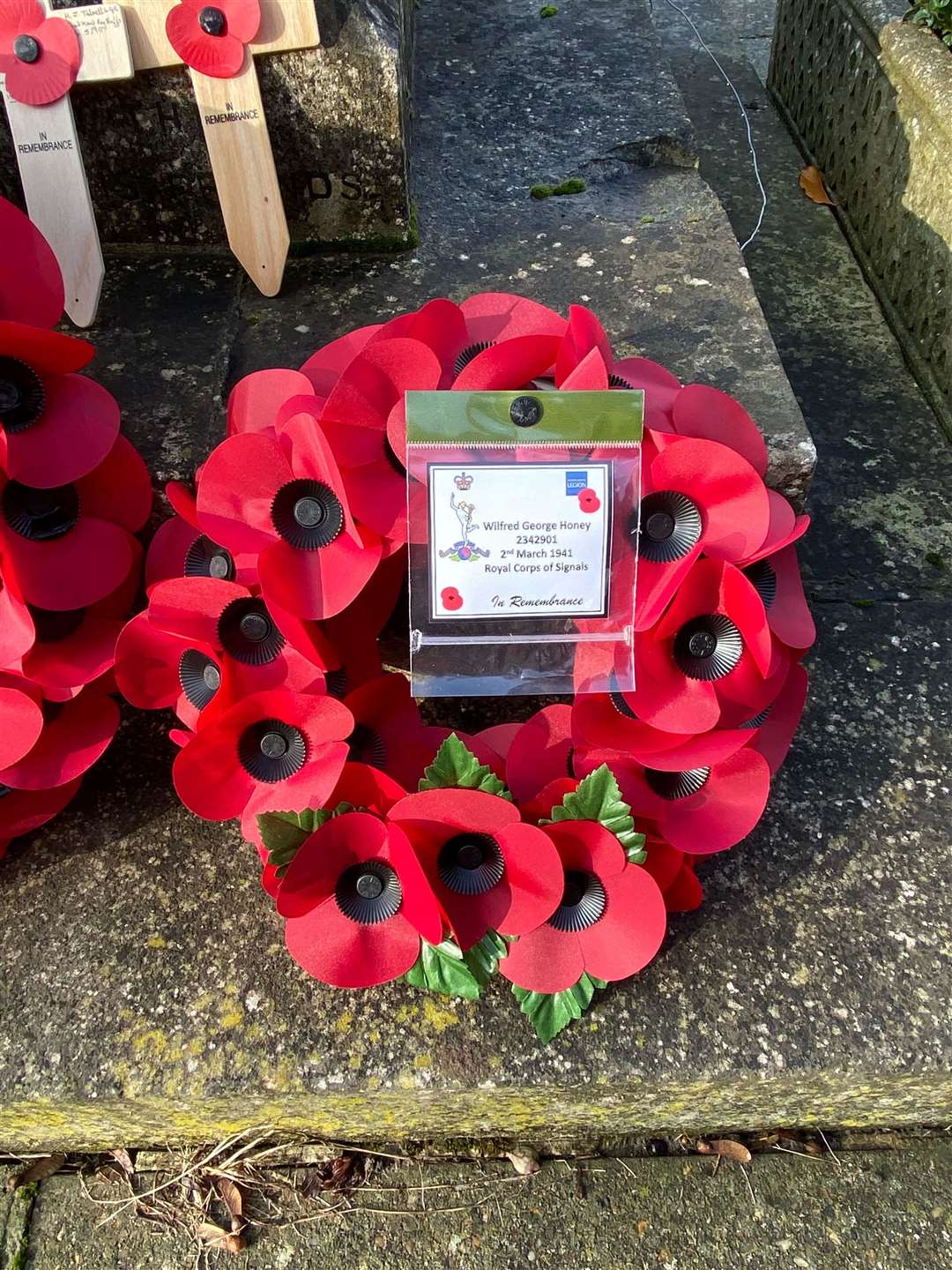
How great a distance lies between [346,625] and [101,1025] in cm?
66

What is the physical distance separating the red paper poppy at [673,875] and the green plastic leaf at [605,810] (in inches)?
4.5

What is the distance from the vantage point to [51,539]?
4.56 feet

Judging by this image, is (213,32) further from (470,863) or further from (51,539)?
Result: (470,863)

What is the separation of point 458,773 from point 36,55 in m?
1.50

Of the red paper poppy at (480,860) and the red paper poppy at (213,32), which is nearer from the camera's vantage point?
the red paper poppy at (480,860)

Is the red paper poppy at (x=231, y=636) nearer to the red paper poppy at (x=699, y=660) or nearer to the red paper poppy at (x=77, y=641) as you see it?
the red paper poppy at (x=77, y=641)

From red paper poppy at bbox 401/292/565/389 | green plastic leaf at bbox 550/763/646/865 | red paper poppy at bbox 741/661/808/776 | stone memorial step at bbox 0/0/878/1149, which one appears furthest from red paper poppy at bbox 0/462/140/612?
red paper poppy at bbox 741/661/808/776

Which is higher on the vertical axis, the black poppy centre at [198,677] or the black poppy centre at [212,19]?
the black poppy centre at [212,19]

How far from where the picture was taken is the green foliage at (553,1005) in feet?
4.30

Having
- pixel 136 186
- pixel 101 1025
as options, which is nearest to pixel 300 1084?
pixel 101 1025

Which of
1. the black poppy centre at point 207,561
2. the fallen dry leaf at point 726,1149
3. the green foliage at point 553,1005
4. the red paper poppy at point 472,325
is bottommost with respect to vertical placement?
the fallen dry leaf at point 726,1149

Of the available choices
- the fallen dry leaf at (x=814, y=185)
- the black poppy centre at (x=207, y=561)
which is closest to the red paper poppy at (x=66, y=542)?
the black poppy centre at (x=207, y=561)

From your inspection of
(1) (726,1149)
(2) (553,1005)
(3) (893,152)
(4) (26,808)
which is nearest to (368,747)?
(2) (553,1005)

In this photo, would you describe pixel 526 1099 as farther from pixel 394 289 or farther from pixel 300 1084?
pixel 394 289
